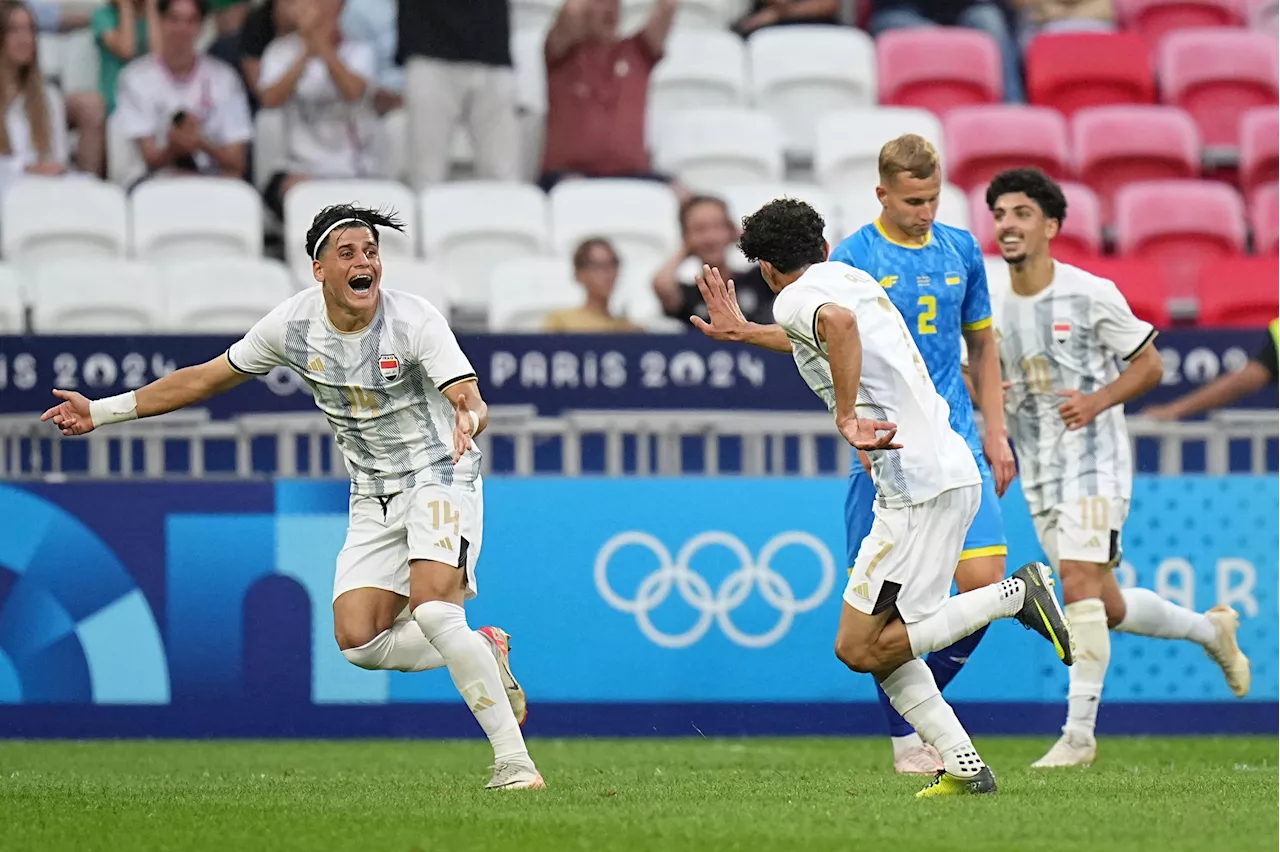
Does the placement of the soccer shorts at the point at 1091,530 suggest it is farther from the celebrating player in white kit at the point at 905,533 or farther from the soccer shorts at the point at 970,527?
the celebrating player in white kit at the point at 905,533

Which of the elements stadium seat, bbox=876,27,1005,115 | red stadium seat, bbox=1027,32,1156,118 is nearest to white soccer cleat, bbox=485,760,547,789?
stadium seat, bbox=876,27,1005,115

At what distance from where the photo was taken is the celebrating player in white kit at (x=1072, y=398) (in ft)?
28.2

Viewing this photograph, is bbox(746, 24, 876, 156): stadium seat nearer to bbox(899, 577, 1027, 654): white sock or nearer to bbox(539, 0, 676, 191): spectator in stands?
bbox(539, 0, 676, 191): spectator in stands

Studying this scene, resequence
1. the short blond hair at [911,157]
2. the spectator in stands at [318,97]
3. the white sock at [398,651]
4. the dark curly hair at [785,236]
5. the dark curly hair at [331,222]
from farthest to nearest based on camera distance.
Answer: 1. the spectator in stands at [318,97]
2. the white sock at [398,651]
3. the short blond hair at [911,157]
4. the dark curly hair at [331,222]
5. the dark curly hair at [785,236]

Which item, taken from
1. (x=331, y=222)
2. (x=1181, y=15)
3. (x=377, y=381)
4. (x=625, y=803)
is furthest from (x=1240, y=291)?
(x=625, y=803)

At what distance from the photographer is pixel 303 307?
24.1 ft

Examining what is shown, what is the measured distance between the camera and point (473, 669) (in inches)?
278

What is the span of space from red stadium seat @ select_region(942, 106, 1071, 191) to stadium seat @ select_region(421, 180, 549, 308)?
3.39 meters

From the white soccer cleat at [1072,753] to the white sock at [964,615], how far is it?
202 centimetres

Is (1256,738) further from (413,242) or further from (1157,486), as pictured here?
(413,242)

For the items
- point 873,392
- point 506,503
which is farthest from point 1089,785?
point 506,503

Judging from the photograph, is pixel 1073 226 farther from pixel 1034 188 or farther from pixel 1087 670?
pixel 1087 670

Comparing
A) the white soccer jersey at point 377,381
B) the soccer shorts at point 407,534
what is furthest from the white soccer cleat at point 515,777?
the white soccer jersey at point 377,381

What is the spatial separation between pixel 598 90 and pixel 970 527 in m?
7.69
